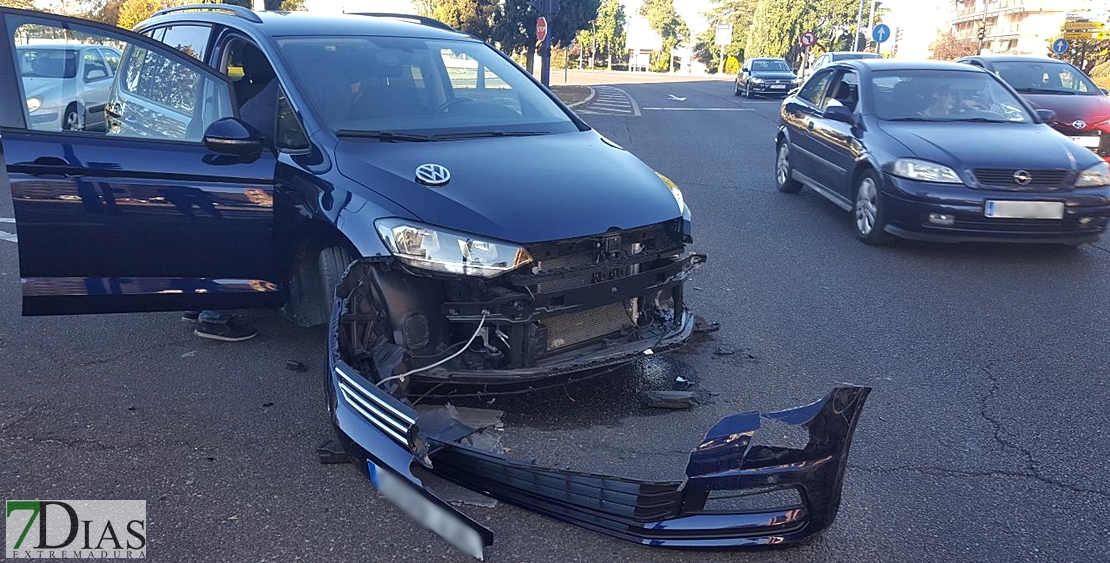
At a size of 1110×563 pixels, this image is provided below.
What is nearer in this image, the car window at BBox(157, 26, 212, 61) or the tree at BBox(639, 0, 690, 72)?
the car window at BBox(157, 26, 212, 61)

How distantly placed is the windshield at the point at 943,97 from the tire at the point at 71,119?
249 inches

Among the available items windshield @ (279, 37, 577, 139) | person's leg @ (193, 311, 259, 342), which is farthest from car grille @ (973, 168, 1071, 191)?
person's leg @ (193, 311, 259, 342)

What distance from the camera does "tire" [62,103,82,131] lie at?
4.12m

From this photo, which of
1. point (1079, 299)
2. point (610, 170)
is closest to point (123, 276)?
point (610, 170)

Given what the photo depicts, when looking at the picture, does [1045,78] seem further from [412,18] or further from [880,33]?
[880,33]

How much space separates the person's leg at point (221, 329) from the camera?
4.88 m

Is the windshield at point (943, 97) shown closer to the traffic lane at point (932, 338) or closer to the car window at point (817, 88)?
the car window at point (817, 88)

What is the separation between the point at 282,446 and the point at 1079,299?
5289 millimetres

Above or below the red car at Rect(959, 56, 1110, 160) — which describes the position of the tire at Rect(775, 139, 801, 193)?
below

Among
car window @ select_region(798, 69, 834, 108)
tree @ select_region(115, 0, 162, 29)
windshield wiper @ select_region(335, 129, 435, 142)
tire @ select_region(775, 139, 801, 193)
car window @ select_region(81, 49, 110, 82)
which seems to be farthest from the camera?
tree @ select_region(115, 0, 162, 29)

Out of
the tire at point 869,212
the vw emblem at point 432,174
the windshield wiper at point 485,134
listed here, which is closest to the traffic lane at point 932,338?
the tire at point 869,212

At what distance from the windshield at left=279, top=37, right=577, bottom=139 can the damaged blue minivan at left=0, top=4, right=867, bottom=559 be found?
0.05 ft

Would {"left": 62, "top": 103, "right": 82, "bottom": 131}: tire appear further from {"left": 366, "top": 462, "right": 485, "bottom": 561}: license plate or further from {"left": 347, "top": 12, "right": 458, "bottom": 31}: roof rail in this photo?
{"left": 366, "top": 462, "right": 485, "bottom": 561}: license plate

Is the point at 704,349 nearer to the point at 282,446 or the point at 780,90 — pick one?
the point at 282,446
